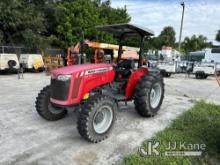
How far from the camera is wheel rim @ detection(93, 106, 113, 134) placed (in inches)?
170

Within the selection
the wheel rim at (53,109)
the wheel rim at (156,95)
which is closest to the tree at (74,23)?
the wheel rim at (156,95)

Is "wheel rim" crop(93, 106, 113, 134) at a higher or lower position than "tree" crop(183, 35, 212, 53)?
lower

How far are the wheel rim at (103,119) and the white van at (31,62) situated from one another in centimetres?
1286

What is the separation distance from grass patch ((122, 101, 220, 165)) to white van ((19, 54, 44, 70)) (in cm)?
1225

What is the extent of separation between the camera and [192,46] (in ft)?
160

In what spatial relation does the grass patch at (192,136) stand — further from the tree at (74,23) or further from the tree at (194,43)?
the tree at (194,43)

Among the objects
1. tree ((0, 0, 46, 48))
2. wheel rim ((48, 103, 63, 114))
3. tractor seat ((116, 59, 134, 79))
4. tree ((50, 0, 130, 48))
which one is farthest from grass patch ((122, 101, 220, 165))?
tree ((50, 0, 130, 48))

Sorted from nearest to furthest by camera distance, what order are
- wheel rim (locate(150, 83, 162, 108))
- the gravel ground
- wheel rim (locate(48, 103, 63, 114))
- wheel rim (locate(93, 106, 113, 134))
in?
the gravel ground < wheel rim (locate(93, 106, 113, 134)) < wheel rim (locate(48, 103, 63, 114)) < wheel rim (locate(150, 83, 162, 108))

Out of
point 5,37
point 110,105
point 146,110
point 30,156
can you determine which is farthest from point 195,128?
point 5,37

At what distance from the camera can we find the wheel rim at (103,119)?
432 centimetres

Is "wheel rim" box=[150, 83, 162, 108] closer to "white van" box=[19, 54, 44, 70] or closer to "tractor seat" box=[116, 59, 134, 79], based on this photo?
"tractor seat" box=[116, 59, 134, 79]

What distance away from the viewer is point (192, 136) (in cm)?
467

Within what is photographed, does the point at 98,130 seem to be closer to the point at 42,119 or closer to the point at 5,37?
the point at 42,119

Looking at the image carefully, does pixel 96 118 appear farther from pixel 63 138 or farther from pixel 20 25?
pixel 20 25
